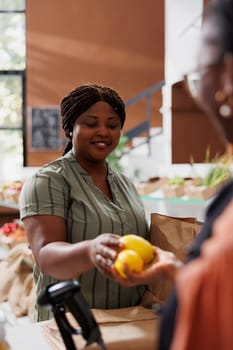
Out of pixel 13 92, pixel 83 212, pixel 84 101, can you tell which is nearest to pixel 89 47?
pixel 13 92

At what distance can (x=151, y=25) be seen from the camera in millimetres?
9852

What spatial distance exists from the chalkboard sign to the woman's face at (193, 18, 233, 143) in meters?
9.28

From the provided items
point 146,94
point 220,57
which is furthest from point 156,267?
point 146,94

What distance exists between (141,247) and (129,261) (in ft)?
0.24

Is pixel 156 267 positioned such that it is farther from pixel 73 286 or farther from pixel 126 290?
pixel 126 290

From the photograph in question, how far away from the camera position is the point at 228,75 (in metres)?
0.62

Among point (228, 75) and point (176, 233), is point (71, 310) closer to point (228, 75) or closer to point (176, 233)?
point (228, 75)

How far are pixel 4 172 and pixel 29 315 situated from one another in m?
5.71

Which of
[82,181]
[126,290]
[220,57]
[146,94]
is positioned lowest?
[126,290]

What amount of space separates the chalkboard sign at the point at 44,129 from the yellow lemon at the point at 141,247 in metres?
8.81

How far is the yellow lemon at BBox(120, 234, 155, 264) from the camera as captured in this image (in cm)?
102

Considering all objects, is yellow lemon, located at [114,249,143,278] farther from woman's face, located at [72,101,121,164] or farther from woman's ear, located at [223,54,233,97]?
woman's face, located at [72,101,121,164]

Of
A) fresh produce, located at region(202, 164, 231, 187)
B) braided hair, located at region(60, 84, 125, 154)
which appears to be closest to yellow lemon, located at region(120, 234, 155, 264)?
braided hair, located at region(60, 84, 125, 154)

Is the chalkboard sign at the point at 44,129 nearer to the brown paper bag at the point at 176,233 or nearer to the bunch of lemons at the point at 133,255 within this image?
the brown paper bag at the point at 176,233
